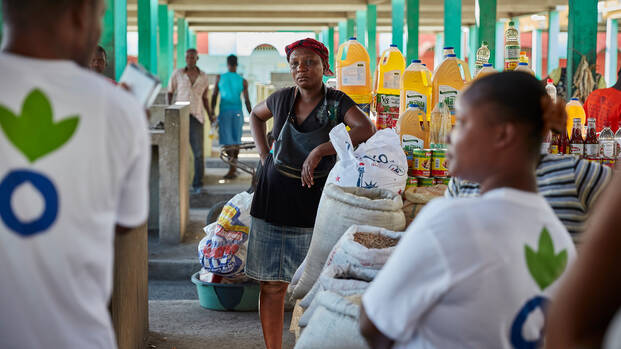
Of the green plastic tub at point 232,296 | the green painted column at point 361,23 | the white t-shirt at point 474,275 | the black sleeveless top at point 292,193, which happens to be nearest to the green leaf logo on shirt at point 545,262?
the white t-shirt at point 474,275

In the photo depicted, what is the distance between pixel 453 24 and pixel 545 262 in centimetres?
915

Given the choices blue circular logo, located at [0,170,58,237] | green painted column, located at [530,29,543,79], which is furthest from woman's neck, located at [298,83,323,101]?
green painted column, located at [530,29,543,79]

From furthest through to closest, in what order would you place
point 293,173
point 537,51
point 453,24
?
point 537,51, point 453,24, point 293,173

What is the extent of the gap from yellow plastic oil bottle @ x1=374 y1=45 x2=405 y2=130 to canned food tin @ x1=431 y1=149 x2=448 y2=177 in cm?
69

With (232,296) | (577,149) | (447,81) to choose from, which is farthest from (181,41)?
(577,149)

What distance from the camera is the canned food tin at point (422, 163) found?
369 cm

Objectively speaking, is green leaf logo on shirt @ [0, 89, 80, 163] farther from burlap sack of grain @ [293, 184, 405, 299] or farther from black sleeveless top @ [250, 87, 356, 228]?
black sleeveless top @ [250, 87, 356, 228]

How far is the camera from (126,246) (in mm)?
3402

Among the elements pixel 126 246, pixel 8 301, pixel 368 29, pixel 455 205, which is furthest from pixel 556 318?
pixel 368 29

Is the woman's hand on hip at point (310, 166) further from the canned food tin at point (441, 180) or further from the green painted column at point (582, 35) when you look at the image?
the green painted column at point (582, 35)

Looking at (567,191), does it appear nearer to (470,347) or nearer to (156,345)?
(470,347)

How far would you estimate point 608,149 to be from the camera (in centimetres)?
375

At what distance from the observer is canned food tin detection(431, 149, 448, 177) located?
368 centimetres

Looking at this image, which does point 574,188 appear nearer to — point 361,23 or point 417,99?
point 417,99
